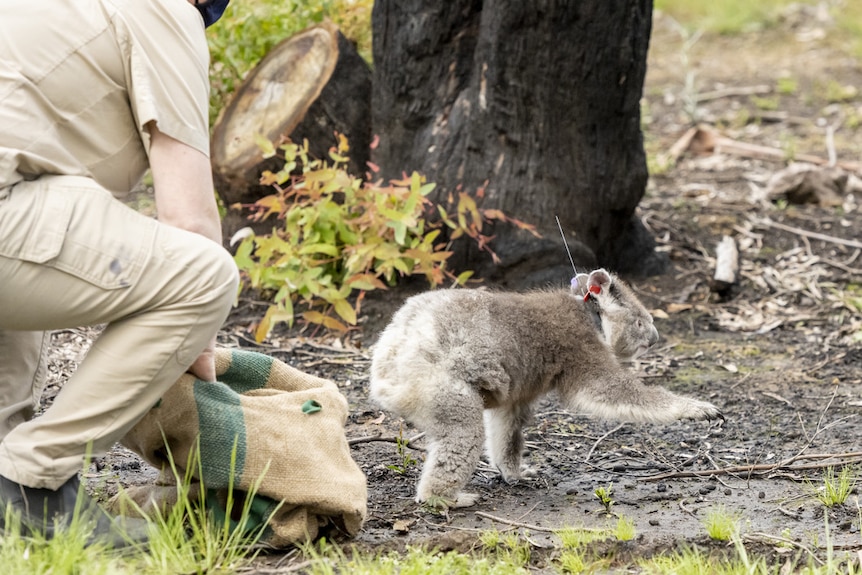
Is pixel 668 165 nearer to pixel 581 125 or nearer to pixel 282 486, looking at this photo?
pixel 581 125

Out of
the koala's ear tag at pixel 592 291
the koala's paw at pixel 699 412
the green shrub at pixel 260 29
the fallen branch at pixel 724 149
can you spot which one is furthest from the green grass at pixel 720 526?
the fallen branch at pixel 724 149

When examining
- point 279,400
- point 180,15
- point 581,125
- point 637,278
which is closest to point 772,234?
point 637,278

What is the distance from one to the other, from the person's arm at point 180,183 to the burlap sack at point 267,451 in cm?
61

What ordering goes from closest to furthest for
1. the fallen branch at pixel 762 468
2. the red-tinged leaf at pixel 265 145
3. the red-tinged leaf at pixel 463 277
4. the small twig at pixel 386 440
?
the fallen branch at pixel 762 468 → the small twig at pixel 386 440 → the red-tinged leaf at pixel 463 277 → the red-tinged leaf at pixel 265 145

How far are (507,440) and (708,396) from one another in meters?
1.69

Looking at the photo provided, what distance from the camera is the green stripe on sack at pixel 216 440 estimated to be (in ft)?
13.0

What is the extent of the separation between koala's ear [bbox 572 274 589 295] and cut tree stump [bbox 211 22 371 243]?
286cm

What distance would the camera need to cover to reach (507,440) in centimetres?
528

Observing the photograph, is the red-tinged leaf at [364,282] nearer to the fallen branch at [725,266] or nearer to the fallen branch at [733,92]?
the fallen branch at [725,266]

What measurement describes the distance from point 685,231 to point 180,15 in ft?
21.0

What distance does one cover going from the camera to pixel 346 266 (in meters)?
7.01

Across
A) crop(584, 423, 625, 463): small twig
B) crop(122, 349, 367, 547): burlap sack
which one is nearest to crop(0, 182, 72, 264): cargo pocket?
crop(122, 349, 367, 547): burlap sack

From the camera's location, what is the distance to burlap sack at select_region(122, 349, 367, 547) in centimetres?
396

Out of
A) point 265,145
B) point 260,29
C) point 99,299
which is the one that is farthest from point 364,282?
point 99,299
